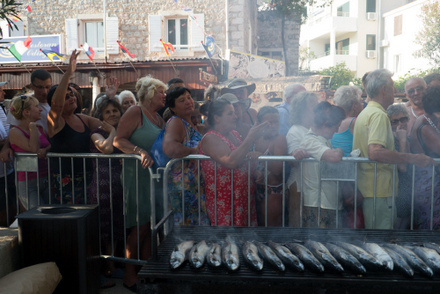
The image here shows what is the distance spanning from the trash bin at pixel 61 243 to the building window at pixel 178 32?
14.8 meters

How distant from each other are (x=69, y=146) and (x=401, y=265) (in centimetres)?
334

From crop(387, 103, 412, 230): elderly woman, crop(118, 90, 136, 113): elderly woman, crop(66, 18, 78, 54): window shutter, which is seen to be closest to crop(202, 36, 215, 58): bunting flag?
crop(66, 18, 78, 54): window shutter

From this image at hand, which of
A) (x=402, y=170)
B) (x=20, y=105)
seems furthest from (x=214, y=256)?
(x=20, y=105)

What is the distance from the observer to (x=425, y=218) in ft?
12.7

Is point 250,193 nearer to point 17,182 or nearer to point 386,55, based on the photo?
point 17,182

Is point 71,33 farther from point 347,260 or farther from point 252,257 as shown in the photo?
point 347,260

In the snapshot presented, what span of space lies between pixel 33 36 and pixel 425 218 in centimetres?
1717

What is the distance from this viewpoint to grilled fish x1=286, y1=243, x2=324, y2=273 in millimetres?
2480

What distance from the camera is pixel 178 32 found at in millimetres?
17594

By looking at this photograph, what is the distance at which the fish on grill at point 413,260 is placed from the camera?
2430mm

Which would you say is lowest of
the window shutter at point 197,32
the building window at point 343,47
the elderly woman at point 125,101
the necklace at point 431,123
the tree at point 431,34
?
the necklace at point 431,123

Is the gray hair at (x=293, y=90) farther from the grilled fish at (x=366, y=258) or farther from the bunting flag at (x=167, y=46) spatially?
the bunting flag at (x=167, y=46)

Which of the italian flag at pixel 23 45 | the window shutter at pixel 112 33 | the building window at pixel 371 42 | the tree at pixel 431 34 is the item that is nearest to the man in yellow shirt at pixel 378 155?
the window shutter at pixel 112 33

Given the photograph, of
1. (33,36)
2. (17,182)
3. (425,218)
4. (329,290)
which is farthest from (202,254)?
(33,36)
